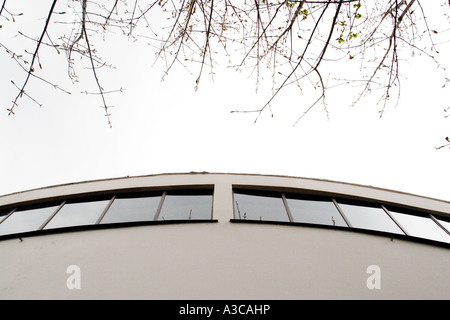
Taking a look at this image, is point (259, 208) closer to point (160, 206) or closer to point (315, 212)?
point (315, 212)

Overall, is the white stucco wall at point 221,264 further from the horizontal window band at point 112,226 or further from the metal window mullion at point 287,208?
the metal window mullion at point 287,208

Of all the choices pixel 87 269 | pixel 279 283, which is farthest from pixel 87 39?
pixel 279 283

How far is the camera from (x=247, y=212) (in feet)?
19.9

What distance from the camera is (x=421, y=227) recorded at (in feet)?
20.8

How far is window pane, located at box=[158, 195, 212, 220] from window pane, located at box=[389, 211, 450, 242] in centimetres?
415

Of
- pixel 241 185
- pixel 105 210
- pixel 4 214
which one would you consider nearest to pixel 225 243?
pixel 241 185

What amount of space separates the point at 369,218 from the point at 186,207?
3964 mm

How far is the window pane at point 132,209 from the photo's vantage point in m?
6.02

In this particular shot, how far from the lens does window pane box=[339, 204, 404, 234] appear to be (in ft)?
19.5

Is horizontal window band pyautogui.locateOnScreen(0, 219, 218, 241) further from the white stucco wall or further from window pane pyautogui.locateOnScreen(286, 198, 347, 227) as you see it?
window pane pyautogui.locateOnScreen(286, 198, 347, 227)

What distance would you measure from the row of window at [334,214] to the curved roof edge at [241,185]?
0.21 meters

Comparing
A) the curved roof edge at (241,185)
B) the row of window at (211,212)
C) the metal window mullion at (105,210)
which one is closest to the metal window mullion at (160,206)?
the row of window at (211,212)

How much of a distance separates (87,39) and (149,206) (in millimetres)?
4107

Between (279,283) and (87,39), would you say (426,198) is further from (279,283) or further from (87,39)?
(87,39)
